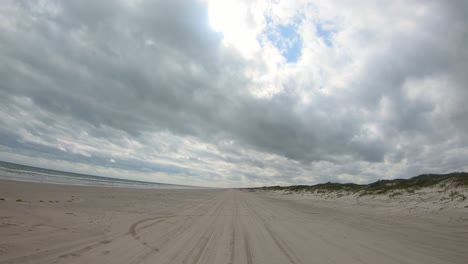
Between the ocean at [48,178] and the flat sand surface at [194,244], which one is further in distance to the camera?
the ocean at [48,178]

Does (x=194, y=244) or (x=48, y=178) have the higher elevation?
(x=194, y=244)

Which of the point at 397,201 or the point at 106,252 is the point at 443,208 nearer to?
the point at 397,201

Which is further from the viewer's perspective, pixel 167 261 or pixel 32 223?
pixel 32 223

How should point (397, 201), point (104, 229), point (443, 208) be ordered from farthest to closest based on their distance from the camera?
point (397, 201)
point (443, 208)
point (104, 229)

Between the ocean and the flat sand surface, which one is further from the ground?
the flat sand surface

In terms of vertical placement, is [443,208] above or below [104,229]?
above

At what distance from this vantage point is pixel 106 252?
17.2 feet

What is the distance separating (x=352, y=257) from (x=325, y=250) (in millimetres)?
766

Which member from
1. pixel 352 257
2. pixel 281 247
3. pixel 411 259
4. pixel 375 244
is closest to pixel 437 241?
pixel 375 244

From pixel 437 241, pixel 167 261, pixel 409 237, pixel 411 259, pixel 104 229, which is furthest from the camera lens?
pixel 409 237

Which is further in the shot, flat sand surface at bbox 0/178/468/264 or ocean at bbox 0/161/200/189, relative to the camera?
ocean at bbox 0/161/200/189

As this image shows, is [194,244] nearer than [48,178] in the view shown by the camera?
Yes

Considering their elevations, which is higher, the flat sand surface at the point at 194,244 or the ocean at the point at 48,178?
the flat sand surface at the point at 194,244

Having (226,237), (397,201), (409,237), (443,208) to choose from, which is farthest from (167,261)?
(397,201)
